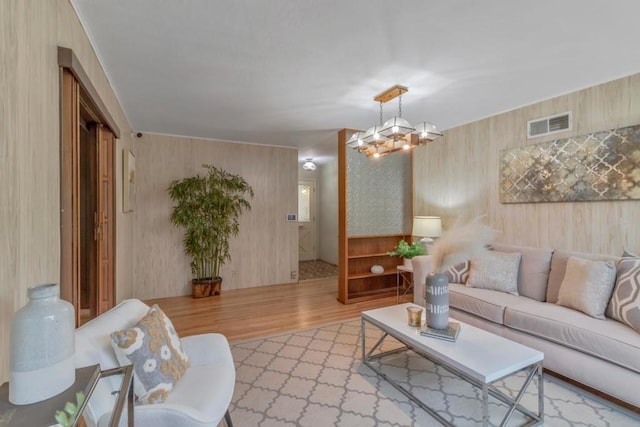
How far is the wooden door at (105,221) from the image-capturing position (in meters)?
2.64

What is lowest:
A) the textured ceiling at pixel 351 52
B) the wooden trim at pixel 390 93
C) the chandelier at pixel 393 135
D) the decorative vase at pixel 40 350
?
the decorative vase at pixel 40 350

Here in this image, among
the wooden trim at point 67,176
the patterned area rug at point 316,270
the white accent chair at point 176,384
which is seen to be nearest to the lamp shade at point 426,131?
the white accent chair at point 176,384

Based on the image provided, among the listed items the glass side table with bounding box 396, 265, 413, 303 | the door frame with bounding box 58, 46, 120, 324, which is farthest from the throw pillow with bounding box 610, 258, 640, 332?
the door frame with bounding box 58, 46, 120, 324

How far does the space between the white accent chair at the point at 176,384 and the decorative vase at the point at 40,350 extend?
46cm

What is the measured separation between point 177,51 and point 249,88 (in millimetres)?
732

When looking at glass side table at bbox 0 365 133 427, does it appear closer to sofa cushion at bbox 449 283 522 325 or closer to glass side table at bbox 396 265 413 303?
sofa cushion at bbox 449 283 522 325

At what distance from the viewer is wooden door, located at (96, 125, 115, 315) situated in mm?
2641

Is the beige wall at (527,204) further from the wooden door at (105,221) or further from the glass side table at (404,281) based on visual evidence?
the wooden door at (105,221)

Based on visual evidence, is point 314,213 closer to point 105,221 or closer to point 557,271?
point 105,221

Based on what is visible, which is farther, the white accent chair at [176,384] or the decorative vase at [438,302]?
the decorative vase at [438,302]

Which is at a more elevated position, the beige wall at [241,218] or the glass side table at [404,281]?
the beige wall at [241,218]

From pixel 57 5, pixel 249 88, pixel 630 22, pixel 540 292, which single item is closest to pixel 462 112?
pixel 630 22

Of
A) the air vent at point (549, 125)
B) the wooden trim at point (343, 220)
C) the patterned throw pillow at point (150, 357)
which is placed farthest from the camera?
the wooden trim at point (343, 220)

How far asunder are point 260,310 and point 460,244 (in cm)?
270
